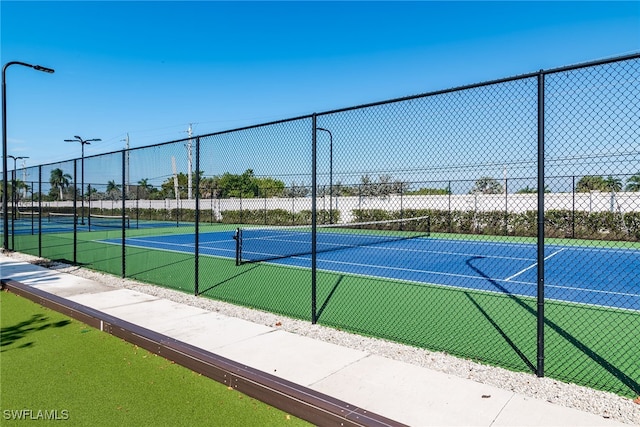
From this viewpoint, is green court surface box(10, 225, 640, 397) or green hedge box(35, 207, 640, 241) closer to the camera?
green court surface box(10, 225, 640, 397)

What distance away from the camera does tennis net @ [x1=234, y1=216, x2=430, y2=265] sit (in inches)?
564

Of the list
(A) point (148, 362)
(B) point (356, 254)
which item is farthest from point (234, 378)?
(B) point (356, 254)

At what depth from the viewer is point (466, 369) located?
14.1 feet

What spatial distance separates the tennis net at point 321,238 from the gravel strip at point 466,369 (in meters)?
5.10

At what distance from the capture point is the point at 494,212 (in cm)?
2034

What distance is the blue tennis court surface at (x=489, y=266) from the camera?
342 inches

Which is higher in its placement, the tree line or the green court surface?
the tree line

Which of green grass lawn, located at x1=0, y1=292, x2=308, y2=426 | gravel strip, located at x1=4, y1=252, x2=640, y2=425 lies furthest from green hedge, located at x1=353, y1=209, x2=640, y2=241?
green grass lawn, located at x1=0, y1=292, x2=308, y2=426

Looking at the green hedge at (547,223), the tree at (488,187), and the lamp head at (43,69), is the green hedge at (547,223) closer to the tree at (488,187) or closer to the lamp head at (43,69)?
the tree at (488,187)

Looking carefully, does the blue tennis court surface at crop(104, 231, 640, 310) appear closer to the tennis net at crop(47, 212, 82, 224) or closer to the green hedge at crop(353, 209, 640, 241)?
the green hedge at crop(353, 209, 640, 241)

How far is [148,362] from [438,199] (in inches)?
801

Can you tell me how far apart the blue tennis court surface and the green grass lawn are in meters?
6.06

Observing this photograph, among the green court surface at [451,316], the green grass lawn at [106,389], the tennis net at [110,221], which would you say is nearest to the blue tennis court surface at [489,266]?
the green court surface at [451,316]

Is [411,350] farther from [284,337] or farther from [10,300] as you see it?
[10,300]
